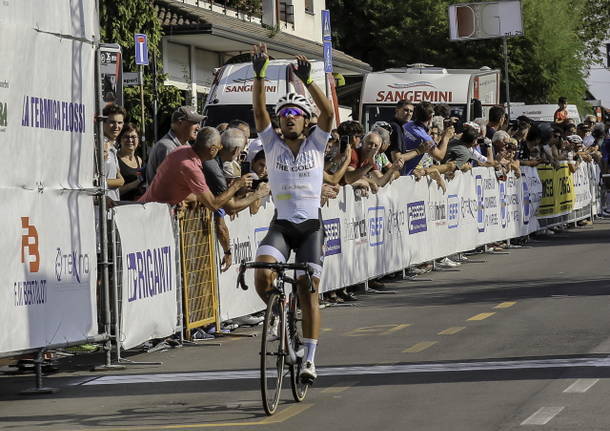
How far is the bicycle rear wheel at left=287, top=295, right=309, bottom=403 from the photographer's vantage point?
10212 mm

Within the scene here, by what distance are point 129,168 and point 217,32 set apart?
2280cm

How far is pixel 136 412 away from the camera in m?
10.1

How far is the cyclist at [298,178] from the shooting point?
10641 mm

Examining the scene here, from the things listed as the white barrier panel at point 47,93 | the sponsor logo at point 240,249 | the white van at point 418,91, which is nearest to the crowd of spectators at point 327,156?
the sponsor logo at point 240,249

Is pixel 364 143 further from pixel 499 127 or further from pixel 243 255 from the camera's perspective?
pixel 499 127

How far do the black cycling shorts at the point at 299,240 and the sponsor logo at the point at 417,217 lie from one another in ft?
33.0

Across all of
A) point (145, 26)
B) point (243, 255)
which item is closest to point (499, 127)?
point (145, 26)

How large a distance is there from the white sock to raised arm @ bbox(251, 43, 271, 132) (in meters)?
1.56

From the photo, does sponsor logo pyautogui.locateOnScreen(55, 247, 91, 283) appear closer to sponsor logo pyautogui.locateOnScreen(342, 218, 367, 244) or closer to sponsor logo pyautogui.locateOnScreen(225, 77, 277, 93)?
sponsor logo pyautogui.locateOnScreen(342, 218, 367, 244)

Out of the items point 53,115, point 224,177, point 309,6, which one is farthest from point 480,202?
point 309,6

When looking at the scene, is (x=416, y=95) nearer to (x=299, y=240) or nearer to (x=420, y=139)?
(x=420, y=139)

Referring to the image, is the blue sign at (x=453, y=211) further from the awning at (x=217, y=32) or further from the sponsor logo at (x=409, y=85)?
the awning at (x=217, y=32)

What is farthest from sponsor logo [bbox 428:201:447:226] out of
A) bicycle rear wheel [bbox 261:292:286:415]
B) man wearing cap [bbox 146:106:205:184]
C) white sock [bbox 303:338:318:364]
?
bicycle rear wheel [bbox 261:292:286:415]

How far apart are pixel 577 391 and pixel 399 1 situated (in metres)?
55.8
